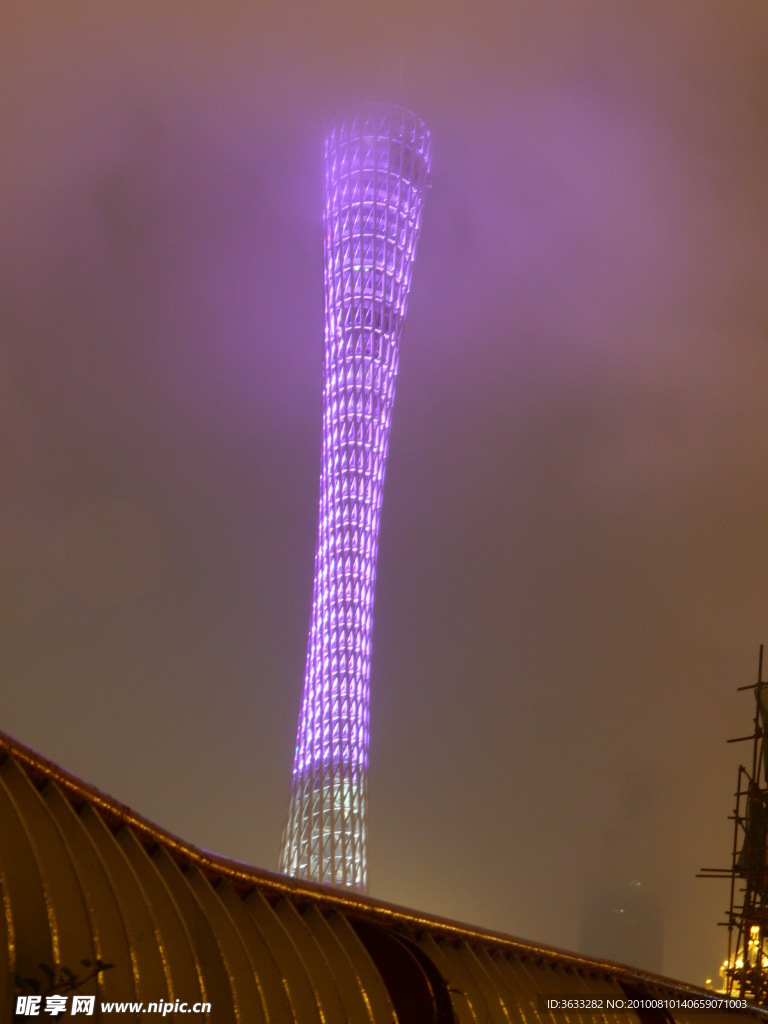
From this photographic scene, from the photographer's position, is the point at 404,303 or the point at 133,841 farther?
the point at 404,303

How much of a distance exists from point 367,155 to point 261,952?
83.9ft

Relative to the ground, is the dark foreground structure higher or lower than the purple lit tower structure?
lower

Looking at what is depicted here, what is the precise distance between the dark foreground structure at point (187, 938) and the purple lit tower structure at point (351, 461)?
15444mm

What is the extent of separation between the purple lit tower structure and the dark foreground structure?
15444mm

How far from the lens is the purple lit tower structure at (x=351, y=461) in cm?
2684

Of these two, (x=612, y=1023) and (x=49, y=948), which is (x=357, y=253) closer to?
(x=612, y=1023)

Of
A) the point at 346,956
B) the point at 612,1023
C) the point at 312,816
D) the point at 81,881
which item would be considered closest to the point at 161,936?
the point at 81,881

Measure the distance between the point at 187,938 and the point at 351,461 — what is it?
70.0 ft

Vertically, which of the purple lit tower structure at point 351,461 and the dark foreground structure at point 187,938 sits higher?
the purple lit tower structure at point 351,461

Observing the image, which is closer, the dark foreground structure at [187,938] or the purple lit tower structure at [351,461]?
the dark foreground structure at [187,938]

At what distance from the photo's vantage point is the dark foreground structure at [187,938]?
6.54m

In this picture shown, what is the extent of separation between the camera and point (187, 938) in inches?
293

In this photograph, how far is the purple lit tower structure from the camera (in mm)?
26844

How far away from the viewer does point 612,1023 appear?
41.4 feet
